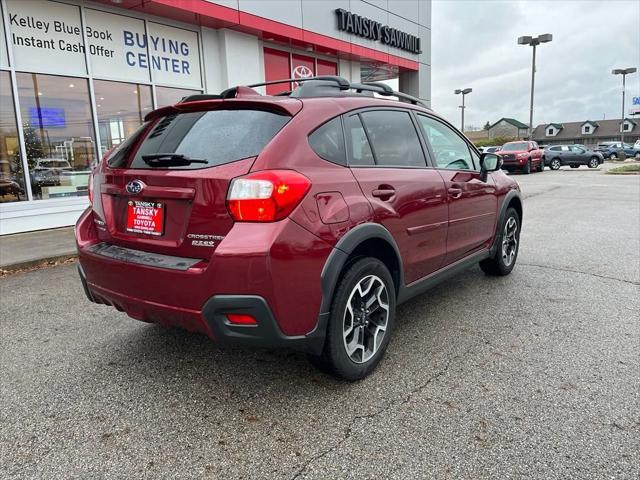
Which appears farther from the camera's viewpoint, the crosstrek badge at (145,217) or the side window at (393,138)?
the side window at (393,138)

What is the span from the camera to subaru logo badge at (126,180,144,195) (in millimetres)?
2727

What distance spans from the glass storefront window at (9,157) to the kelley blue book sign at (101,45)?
2.47 ft

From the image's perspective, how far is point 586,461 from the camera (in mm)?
2195

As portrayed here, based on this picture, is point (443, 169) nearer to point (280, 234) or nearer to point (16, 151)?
point (280, 234)

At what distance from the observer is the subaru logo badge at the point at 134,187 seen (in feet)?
8.95

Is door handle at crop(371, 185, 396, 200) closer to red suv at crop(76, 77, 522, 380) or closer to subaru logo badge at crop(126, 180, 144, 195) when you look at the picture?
red suv at crop(76, 77, 522, 380)

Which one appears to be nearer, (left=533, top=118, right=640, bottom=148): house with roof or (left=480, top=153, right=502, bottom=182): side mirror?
(left=480, top=153, right=502, bottom=182): side mirror

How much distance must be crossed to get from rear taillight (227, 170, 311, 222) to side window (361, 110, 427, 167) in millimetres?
954

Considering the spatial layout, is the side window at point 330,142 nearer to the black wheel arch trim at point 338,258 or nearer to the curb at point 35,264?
the black wheel arch trim at point 338,258

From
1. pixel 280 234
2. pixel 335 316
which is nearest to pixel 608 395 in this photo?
pixel 335 316

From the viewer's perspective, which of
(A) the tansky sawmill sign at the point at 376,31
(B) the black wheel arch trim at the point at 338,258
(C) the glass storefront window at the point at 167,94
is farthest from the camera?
(A) the tansky sawmill sign at the point at 376,31

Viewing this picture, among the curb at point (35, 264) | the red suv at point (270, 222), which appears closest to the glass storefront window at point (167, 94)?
the curb at point (35, 264)

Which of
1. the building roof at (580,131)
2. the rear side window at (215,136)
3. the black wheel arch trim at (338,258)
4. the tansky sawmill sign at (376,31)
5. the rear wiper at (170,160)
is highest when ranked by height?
the tansky sawmill sign at (376,31)

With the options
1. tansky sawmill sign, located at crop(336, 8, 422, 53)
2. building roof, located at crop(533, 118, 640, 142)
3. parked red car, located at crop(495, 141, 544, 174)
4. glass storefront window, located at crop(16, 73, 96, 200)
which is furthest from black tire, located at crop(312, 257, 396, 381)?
building roof, located at crop(533, 118, 640, 142)
